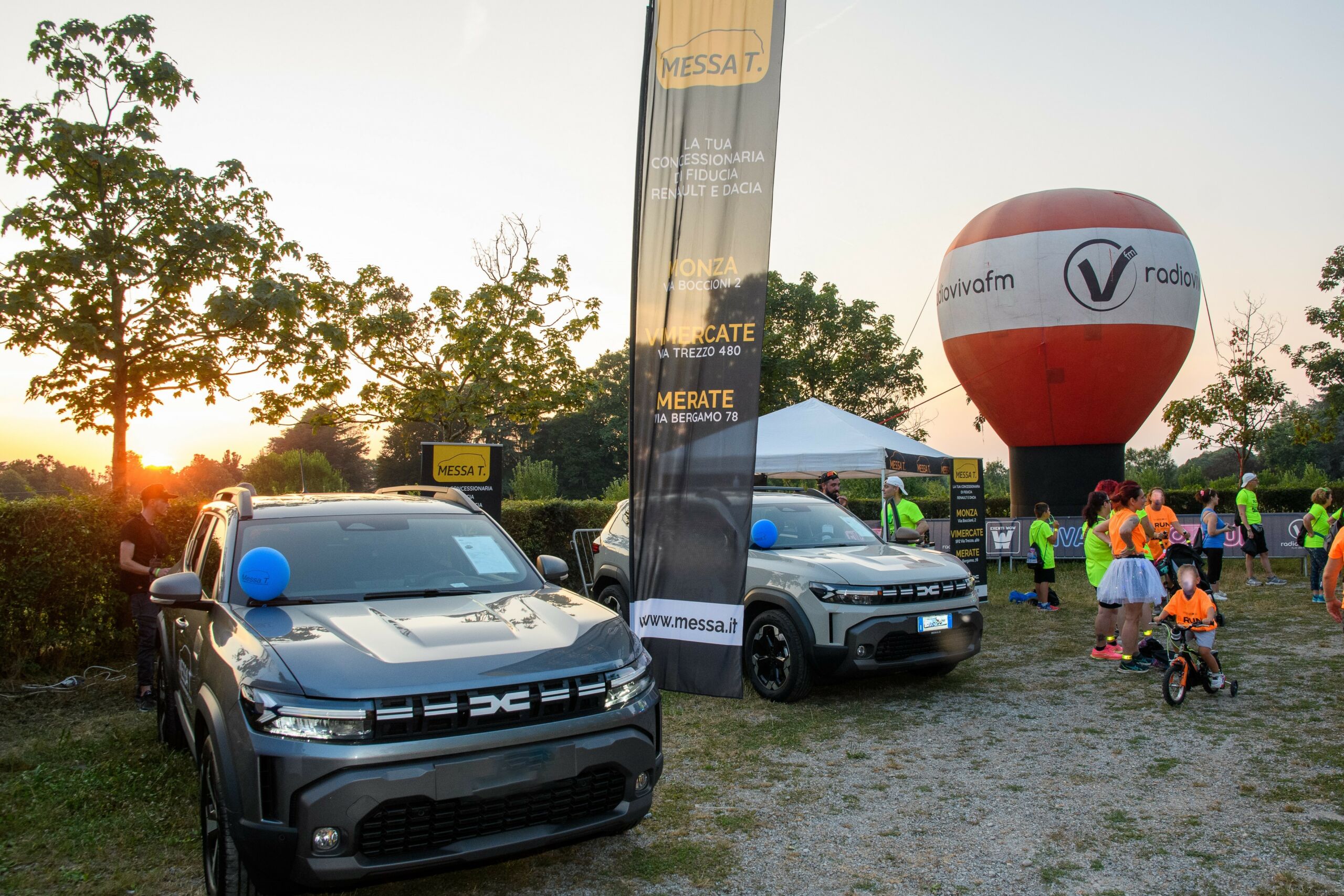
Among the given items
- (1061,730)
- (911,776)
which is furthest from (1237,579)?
(911,776)

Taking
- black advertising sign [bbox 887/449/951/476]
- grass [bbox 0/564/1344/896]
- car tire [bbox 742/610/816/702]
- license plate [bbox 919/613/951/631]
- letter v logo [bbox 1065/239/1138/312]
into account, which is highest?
letter v logo [bbox 1065/239/1138/312]

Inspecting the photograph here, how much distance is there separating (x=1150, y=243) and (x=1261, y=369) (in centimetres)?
1326

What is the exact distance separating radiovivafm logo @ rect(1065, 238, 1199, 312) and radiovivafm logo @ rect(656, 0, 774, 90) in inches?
690

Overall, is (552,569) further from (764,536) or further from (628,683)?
(764,536)

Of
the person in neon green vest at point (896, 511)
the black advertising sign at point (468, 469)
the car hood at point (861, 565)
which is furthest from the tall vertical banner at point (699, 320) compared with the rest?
the person in neon green vest at point (896, 511)

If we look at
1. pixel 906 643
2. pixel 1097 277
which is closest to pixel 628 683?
pixel 906 643

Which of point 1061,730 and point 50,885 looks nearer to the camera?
point 50,885

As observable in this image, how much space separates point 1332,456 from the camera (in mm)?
63281

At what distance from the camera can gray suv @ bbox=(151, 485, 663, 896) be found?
10.4ft

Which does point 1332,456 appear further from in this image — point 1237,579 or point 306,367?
point 306,367

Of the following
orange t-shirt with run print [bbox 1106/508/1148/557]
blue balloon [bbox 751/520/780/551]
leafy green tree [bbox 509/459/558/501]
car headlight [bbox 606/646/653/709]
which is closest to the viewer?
car headlight [bbox 606/646/653/709]

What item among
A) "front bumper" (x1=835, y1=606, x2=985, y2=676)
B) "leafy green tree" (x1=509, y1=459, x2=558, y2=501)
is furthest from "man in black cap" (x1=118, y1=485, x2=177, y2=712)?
"leafy green tree" (x1=509, y1=459, x2=558, y2=501)

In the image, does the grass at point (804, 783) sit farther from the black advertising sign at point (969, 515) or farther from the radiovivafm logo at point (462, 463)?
the black advertising sign at point (969, 515)

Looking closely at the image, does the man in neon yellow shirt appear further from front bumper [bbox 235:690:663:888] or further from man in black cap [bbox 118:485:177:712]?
man in black cap [bbox 118:485:177:712]
